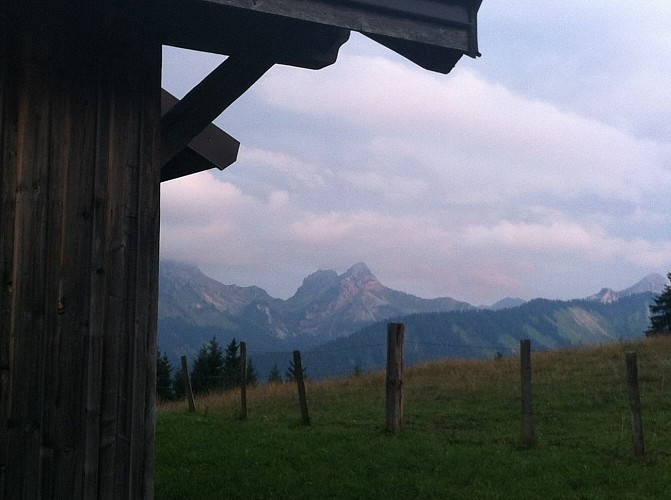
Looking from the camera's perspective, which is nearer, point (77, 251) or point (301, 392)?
point (77, 251)

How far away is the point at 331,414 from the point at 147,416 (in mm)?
12807

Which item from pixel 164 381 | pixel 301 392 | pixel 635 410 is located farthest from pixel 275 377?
pixel 635 410

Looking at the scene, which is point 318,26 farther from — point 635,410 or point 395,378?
point 395,378

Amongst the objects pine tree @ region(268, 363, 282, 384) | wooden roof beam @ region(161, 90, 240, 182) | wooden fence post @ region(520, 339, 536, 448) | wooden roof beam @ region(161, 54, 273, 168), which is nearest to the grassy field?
wooden fence post @ region(520, 339, 536, 448)

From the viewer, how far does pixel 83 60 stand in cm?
465

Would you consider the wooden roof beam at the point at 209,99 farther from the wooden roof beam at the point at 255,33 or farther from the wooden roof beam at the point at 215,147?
the wooden roof beam at the point at 215,147

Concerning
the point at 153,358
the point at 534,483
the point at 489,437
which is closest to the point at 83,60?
the point at 153,358

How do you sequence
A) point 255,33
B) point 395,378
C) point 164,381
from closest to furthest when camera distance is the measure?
point 255,33 < point 395,378 < point 164,381

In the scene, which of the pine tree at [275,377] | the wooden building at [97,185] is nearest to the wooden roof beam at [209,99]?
the wooden building at [97,185]

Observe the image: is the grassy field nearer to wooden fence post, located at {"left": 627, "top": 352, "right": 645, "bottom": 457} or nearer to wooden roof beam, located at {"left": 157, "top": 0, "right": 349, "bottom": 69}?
wooden fence post, located at {"left": 627, "top": 352, "right": 645, "bottom": 457}

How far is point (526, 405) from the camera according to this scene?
41.2 ft

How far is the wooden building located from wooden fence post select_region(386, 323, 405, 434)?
9258 mm

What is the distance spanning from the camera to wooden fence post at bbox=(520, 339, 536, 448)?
12.3 metres

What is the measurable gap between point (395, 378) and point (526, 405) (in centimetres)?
246
